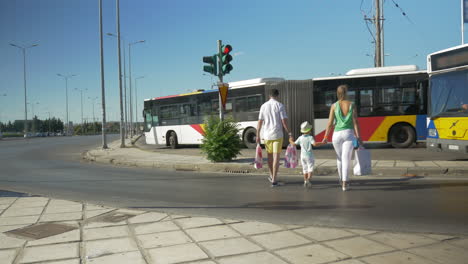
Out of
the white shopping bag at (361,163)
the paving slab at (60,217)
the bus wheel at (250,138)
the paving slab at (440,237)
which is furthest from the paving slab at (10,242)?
the bus wheel at (250,138)

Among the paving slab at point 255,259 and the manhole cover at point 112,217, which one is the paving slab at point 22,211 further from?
the paving slab at point 255,259

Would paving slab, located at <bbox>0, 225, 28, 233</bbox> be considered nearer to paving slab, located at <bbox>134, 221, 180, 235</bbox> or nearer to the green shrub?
paving slab, located at <bbox>134, 221, 180, 235</bbox>

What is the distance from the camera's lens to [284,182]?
8.09 metres

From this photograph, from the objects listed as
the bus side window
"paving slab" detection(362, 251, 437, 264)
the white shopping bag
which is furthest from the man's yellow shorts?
the bus side window

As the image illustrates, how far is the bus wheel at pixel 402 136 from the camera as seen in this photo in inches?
598

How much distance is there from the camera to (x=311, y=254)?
3.51 m

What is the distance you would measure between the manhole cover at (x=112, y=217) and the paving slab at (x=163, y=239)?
0.89 m

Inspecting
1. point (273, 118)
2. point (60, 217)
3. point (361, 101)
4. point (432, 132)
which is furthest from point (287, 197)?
point (361, 101)

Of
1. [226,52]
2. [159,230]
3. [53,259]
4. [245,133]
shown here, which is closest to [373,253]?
[159,230]

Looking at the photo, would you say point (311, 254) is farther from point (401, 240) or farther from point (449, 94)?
point (449, 94)

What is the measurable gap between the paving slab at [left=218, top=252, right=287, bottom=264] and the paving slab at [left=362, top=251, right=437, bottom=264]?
0.78 metres

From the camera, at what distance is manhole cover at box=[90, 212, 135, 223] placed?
4.94 metres

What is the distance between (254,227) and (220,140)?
7174mm

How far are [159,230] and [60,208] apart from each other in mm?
2248
